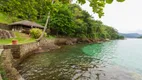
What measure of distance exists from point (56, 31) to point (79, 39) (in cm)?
1295

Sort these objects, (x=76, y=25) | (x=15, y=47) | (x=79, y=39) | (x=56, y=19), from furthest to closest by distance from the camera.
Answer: (x=79, y=39), (x=76, y=25), (x=56, y=19), (x=15, y=47)

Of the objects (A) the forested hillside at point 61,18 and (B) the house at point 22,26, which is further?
(B) the house at point 22,26

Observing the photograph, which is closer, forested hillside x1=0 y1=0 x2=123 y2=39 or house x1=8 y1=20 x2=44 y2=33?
forested hillside x1=0 y1=0 x2=123 y2=39

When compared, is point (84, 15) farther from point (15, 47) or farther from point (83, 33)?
point (15, 47)

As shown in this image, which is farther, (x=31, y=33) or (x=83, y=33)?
(x=83, y=33)

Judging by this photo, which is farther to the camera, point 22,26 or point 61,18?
point 61,18

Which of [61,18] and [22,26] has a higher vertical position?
[61,18]

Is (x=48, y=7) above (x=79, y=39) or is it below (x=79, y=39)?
above

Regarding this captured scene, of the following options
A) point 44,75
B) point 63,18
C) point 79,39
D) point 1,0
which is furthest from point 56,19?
point 1,0

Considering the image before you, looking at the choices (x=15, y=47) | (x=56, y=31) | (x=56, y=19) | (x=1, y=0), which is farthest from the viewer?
(x=56, y=31)

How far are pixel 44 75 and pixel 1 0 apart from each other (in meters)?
7.32

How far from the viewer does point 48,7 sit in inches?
350

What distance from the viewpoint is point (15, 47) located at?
1891 centimetres

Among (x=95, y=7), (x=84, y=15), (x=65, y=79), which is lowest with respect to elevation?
(x=65, y=79)
